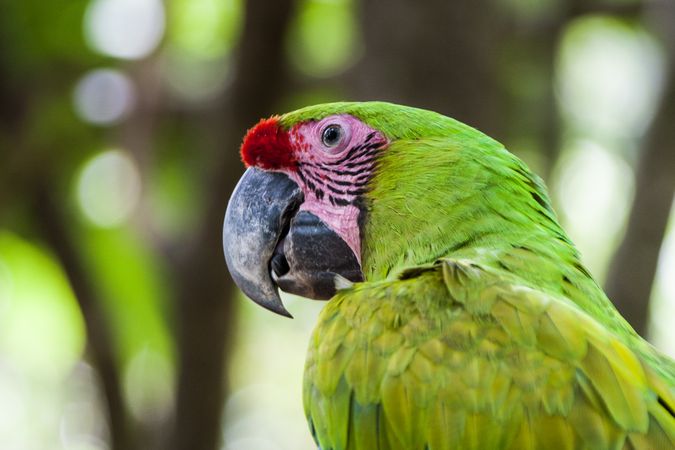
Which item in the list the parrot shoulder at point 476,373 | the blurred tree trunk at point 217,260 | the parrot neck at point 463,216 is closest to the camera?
the parrot shoulder at point 476,373

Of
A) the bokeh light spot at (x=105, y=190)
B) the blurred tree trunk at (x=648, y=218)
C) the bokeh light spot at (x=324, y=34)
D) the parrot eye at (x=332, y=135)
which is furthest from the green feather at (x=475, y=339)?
the bokeh light spot at (x=105, y=190)

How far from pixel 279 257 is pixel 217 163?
1841mm

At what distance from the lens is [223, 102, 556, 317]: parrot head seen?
1.78 metres

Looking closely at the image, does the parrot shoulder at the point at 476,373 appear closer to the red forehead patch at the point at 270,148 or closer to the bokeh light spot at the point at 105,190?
the red forehead patch at the point at 270,148

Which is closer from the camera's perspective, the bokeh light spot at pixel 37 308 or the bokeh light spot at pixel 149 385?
the bokeh light spot at pixel 149 385

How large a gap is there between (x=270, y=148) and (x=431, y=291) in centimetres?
67

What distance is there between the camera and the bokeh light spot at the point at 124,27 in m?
4.51

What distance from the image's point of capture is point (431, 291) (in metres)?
1.49

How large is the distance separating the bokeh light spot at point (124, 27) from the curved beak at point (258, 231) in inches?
109

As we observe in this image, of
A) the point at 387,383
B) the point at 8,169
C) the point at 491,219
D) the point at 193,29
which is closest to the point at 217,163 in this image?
the point at 8,169

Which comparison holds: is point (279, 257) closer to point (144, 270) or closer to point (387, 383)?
point (387, 383)

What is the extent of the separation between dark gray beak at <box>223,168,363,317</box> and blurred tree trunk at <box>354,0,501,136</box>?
1198mm

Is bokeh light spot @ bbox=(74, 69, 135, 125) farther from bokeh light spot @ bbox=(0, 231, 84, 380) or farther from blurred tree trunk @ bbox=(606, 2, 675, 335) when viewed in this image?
blurred tree trunk @ bbox=(606, 2, 675, 335)

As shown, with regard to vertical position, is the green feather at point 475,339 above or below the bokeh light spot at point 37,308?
above
